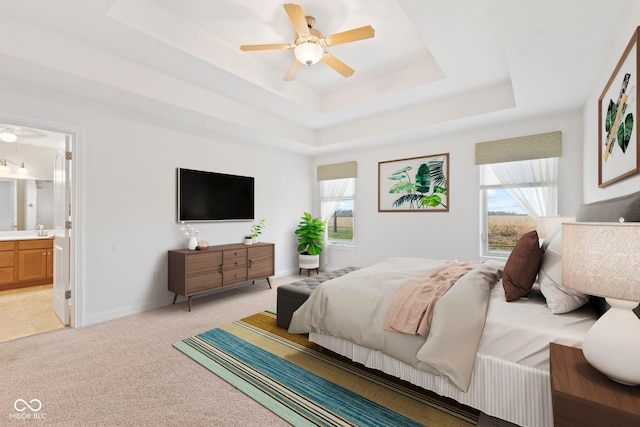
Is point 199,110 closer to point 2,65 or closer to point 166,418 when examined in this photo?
point 2,65

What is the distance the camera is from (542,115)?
3.68 meters

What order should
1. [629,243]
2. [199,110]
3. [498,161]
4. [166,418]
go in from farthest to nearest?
[498,161] → [199,110] → [166,418] → [629,243]

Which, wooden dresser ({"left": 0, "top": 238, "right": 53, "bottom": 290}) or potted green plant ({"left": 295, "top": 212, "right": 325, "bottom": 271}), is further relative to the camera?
potted green plant ({"left": 295, "top": 212, "right": 325, "bottom": 271})

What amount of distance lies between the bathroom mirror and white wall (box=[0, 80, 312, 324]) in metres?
3.26

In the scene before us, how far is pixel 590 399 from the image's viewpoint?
99 cm

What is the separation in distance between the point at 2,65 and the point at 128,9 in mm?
1159

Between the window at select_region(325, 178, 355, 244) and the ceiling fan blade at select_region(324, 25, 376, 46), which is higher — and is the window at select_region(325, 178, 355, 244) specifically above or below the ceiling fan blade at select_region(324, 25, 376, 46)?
below

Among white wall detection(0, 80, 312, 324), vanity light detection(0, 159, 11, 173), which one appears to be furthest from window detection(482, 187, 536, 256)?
vanity light detection(0, 159, 11, 173)

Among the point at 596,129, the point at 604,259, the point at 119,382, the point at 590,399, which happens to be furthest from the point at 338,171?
the point at 590,399

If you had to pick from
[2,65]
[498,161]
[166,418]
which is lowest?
[166,418]

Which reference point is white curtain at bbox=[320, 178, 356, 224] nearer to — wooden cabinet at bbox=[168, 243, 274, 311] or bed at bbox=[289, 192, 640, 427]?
wooden cabinet at bbox=[168, 243, 274, 311]

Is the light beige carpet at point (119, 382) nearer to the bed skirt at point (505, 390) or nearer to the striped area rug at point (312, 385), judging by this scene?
the striped area rug at point (312, 385)

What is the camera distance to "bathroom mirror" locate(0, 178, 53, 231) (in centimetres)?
503

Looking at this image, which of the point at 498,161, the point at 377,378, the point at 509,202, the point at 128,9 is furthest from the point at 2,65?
the point at 509,202
